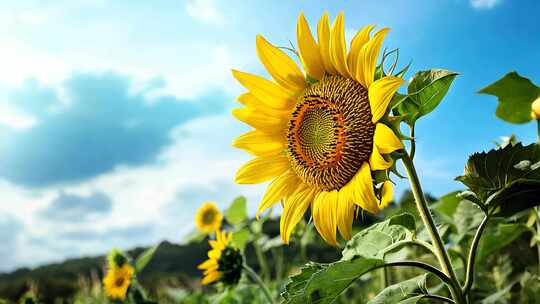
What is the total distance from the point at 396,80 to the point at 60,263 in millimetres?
13709

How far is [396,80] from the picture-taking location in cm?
137

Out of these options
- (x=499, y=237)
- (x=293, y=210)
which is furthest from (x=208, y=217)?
(x=293, y=210)

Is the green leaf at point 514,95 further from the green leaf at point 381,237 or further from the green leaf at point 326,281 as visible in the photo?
the green leaf at point 326,281

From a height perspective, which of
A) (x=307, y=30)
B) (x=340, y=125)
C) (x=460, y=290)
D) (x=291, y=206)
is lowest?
(x=460, y=290)

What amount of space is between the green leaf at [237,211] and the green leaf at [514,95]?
65.9 inches

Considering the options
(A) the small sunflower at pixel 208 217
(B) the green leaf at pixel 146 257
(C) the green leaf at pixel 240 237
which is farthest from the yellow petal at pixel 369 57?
(A) the small sunflower at pixel 208 217

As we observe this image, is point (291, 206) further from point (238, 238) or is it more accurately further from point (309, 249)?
point (309, 249)

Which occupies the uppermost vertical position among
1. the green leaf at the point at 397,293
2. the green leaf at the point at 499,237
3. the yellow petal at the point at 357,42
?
the yellow petal at the point at 357,42

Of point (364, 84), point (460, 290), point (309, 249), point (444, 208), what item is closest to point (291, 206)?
point (364, 84)

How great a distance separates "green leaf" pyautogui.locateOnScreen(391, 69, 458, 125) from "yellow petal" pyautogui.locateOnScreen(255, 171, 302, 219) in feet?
1.60

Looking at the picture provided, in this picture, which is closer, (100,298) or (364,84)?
(364,84)

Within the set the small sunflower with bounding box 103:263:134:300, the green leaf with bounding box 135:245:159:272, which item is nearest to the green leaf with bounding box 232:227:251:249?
the green leaf with bounding box 135:245:159:272

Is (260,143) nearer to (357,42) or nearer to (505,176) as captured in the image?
(357,42)

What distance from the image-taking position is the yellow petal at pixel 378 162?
1406 mm
